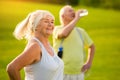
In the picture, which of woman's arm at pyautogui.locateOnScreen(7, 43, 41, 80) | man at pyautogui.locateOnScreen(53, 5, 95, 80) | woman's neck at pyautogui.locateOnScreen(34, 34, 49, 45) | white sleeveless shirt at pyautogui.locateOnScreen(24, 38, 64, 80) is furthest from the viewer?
man at pyautogui.locateOnScreen(53, 5, 95, 80)

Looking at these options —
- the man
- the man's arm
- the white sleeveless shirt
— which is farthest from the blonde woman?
the man's arm

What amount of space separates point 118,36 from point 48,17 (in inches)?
865

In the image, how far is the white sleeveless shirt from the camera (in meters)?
4.91

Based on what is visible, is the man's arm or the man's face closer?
the man's face

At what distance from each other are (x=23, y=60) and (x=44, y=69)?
0.27 meters

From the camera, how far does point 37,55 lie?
486 cm

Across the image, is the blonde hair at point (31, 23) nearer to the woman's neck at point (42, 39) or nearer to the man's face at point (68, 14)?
the woman's neck at point (42, 39)

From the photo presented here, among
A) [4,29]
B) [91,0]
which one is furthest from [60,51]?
[91,0]

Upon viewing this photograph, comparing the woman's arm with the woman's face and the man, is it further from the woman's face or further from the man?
the man

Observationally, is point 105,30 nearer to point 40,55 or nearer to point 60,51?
point 60,51

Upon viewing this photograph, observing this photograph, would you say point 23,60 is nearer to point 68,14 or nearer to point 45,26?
point 45,26

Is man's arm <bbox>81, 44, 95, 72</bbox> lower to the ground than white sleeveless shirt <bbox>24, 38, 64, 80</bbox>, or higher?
lower

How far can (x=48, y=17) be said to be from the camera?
5.13m

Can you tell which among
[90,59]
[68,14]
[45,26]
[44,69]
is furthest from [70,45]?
[44,69]
